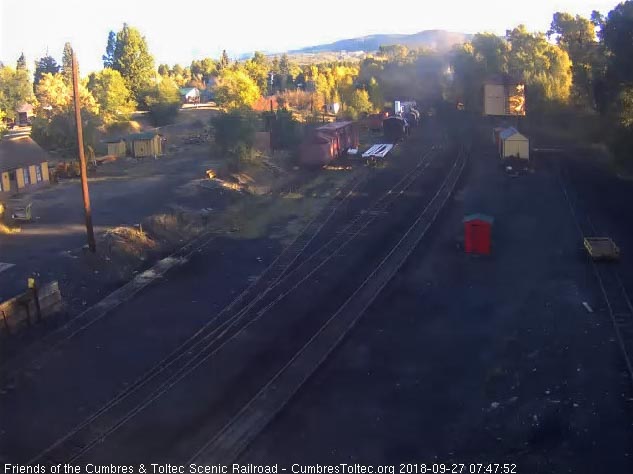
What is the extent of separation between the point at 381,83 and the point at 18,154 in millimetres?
65135

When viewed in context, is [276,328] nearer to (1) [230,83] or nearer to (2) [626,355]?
(2) [626,355]

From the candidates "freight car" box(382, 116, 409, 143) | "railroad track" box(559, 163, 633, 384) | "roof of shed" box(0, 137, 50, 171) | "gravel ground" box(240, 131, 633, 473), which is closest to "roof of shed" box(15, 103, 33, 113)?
"roof of shed" box(0, 137, 50, 171)

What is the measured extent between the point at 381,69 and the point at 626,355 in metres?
89.8

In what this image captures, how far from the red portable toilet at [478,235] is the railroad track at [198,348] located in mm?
4389

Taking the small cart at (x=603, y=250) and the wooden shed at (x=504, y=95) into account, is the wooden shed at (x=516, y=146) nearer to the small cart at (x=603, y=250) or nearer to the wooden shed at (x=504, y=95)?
the small cart at (x=603, y=250)

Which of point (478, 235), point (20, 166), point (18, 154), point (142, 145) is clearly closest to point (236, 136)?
point (142, 145)

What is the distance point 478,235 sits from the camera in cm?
2169

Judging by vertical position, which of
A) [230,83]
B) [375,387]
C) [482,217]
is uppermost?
[230,83]

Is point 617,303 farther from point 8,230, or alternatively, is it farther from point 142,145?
point 142,145

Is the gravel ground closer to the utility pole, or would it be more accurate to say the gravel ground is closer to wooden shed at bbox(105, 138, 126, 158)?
the utility pole

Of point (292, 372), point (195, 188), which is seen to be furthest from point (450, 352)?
point (195, 188)

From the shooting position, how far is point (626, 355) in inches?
545

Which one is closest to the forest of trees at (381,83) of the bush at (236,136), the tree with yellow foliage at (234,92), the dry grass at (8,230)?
the tree with yellow foliage at (234,92)

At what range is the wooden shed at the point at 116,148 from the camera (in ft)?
148
